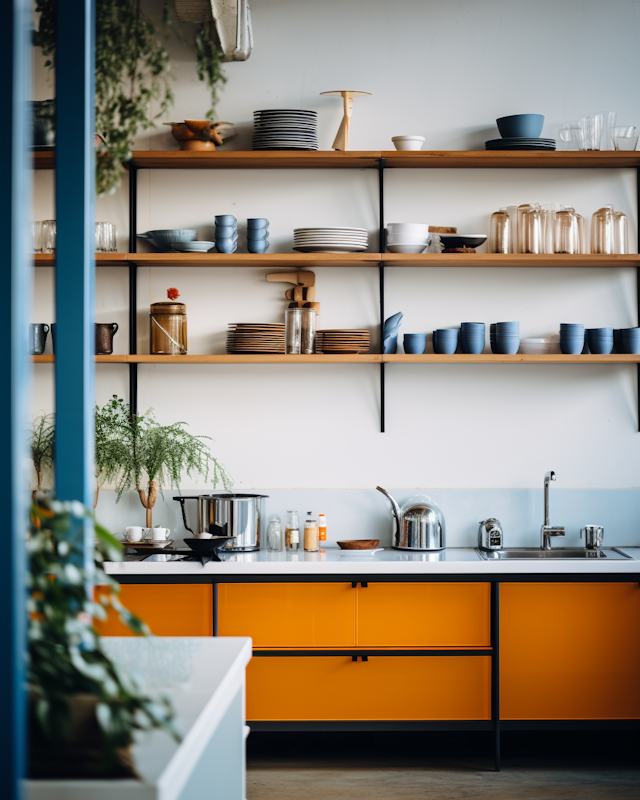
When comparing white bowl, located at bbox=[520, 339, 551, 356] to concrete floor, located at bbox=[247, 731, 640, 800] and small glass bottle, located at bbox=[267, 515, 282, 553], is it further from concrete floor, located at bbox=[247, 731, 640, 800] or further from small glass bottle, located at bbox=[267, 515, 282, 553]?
concrete floor, located at bbox=[247, 731, 640, 800]

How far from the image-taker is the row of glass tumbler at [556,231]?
3.69 meters

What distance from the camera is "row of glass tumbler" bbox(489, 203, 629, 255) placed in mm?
3691

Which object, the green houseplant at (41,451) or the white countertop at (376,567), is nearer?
the white countertop at (376,567)

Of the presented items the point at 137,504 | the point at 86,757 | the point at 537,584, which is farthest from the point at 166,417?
the point at 86,757

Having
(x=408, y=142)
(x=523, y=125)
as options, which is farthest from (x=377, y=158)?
(x=523, y=125)

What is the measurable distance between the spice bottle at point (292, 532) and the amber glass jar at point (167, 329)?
2.87 feet

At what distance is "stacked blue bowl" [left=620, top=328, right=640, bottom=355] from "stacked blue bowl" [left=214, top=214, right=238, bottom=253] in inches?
70.1

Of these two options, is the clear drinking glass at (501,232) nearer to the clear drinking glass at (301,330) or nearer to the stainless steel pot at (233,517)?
the clear drinking glass at (301,330)

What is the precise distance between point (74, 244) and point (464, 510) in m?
2.70

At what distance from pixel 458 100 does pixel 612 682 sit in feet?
8.63

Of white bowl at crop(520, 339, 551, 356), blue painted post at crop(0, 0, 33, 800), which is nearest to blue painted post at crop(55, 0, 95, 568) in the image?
blue painted post at crop(0, 0, 33, 800)

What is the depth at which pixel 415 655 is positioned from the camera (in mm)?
3273

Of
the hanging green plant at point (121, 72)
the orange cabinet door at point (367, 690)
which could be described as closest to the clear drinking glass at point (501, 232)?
the orange cabinet door at point (367, 690)

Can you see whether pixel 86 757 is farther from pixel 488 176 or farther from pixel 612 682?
pixel 488 176
